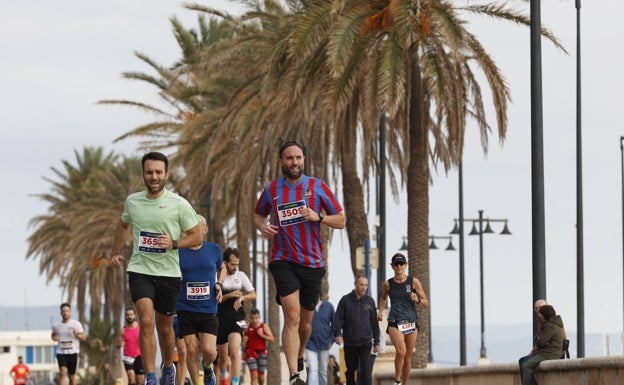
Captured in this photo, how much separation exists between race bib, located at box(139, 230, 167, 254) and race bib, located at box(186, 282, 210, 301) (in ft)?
11.3

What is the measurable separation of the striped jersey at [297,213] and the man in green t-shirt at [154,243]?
0.86m

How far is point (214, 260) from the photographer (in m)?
16.2

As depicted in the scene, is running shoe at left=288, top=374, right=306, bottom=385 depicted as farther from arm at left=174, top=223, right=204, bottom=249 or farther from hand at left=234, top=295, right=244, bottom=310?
hand at left=234, top=295, right=244, bottom=310

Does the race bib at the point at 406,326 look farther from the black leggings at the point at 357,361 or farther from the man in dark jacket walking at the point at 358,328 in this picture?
the black leggings at the point at 357,361

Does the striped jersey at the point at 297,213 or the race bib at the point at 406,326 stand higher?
the striped jersey at the point at 297,213

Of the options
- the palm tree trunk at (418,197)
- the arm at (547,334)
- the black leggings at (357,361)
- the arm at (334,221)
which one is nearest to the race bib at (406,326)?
the black leggings at (357,361)

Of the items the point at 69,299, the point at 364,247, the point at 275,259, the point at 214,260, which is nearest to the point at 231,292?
the point at 214,260

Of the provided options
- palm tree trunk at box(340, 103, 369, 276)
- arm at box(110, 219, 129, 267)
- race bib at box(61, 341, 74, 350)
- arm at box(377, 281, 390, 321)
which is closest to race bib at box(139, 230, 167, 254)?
arm at box(110, 219, 129, 267)

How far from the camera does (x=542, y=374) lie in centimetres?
1903

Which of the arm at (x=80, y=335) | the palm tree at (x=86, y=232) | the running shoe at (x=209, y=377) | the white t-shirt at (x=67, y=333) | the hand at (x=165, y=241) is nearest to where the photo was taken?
the hand at (x=165, y=241)

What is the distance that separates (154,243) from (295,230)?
140cm

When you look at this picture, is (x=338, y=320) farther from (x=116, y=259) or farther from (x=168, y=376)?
(x=116, y=259)

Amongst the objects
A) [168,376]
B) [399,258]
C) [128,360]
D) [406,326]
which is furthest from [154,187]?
[128,360]

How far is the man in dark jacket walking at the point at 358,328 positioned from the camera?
21.3 m
